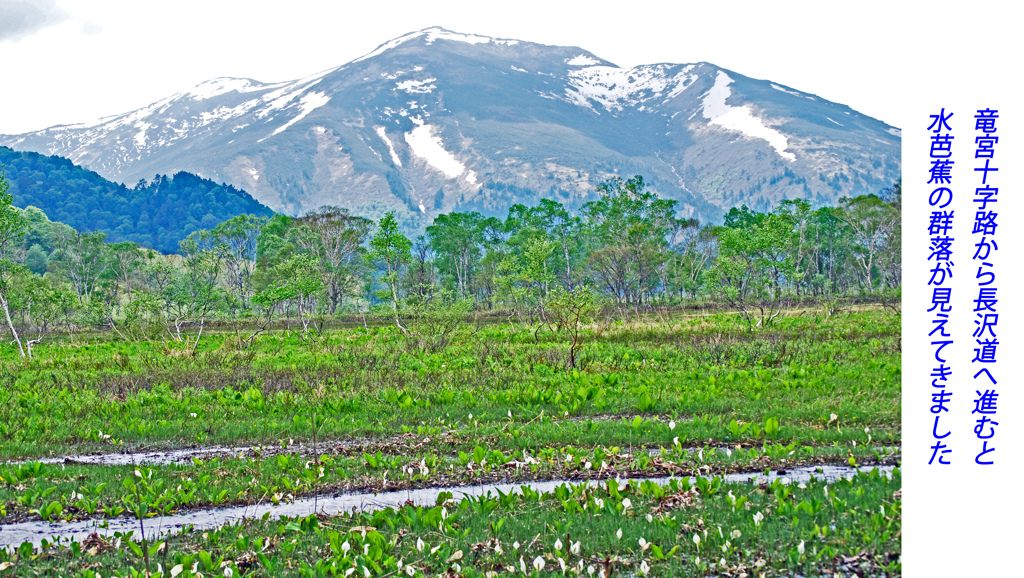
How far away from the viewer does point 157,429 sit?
1327cm

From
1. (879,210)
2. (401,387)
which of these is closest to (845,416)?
(401,387)

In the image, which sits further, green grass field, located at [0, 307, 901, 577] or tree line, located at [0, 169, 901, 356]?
tree line, located at [0, 169, 901, 356]

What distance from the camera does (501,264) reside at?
156ft

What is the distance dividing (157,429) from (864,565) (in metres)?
12.3

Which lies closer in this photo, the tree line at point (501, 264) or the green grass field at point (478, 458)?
the green grass field at point (478, 458)

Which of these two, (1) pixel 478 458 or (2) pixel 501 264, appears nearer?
(1) pixel 478 458

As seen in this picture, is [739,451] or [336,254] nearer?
[739,451]

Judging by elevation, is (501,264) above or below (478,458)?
above

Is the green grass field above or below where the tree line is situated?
below

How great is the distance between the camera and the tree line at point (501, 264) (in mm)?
40500

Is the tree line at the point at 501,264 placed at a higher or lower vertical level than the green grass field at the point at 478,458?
higher

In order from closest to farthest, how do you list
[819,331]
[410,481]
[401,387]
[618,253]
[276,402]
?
[410,481] → [276,402] → [401,387] → [819,331] → [618,253]

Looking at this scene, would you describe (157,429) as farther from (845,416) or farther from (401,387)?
(845,416)

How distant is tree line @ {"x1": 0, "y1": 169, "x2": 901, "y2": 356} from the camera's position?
133 feet
